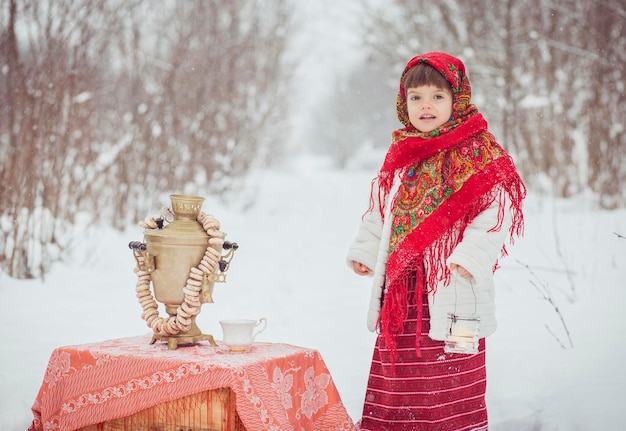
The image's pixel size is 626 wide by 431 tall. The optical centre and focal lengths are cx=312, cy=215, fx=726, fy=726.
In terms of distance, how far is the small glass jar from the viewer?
251cm

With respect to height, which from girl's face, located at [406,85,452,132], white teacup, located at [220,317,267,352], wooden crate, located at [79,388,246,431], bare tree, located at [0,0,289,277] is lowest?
wooden crate, located at [79,388,246,431]

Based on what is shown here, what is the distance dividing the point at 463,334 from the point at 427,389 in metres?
0.30

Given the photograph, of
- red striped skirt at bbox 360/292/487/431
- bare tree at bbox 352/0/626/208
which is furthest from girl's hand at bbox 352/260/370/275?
bare tree at bbox 352/0/626/208

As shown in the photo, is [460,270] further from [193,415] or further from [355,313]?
[355,313]

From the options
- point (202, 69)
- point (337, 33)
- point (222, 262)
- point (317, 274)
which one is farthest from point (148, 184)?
point (222, 262)

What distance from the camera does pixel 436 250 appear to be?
8.82ft

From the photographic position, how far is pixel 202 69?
11195mm

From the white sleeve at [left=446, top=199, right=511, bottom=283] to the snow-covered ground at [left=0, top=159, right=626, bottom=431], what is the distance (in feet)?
3.26

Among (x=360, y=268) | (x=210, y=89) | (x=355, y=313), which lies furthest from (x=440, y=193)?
(x=210, y=89)

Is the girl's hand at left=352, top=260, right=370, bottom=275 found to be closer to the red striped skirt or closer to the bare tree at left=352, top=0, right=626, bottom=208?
the red striped skirt

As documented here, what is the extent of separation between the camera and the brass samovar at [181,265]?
2.73m

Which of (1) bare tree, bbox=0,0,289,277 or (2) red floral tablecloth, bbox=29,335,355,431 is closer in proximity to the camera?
(2) red floral tablecloth, bbox=29,335,355,431

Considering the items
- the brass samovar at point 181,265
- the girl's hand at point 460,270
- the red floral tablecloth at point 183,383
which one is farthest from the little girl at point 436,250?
the brass samovar at point 181,265

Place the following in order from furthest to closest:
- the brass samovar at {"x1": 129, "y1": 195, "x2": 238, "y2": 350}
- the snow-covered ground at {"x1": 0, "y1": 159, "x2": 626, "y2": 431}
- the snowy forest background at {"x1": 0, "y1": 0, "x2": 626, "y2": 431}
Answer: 1. the snowy forest background at {"x1": 0, "y1": 0, "x2": 626, "y2": 431}
2. the snow-covered ground at {"x1": 0, "y1": 159, "x2": 626, "y2": 431}
3. the brass samovar at {"x1": 129, "y1": 195, "x2": 238, "y2": 350}
